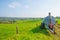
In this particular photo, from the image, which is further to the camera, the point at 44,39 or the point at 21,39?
the point at 44,39

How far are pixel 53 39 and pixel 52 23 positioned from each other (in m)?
5.36

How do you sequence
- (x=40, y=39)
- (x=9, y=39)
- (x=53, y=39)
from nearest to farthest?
(x=9, y=39)
(x=40, y=39)
(x=53, y=39)

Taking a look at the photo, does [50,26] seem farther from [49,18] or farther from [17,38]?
[17,38]

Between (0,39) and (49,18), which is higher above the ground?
(49,18)

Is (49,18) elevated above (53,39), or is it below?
above

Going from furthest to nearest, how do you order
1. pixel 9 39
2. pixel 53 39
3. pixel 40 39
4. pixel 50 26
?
1. pixel 50 26
2. pixel 53 39
3. pixel 40 39
4. pixel 9 39

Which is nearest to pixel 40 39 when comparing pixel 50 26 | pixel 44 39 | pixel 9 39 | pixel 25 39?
pixel 44 39

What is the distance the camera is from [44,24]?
1911 centimetres

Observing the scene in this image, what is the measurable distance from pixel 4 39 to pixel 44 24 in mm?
8571

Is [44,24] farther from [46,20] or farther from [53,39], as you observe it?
[53,39]

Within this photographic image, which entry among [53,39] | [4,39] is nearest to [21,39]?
[4,39]

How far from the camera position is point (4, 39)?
11.5m

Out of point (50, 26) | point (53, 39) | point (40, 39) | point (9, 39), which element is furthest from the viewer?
point (50, 26)

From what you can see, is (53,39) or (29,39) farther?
(53,39)
